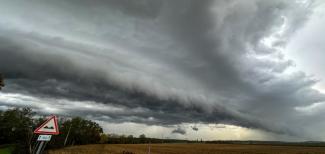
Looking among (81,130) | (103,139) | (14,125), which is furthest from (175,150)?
(103,139)

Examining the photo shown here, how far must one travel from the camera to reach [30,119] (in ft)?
261

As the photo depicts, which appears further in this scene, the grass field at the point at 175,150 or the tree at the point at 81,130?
the tree at the point at 81,130

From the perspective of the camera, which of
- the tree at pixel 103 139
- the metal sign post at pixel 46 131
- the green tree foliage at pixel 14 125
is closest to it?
the metal sign post at pixel 46 131

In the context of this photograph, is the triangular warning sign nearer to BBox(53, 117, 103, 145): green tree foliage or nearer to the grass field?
the grass field

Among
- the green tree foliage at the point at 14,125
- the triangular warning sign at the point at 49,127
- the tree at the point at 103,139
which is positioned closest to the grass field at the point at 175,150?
the green tree foliage at the point at 14,125

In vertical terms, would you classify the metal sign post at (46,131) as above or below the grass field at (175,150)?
above

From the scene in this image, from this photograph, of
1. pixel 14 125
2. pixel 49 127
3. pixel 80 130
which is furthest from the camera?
pixel 80 130

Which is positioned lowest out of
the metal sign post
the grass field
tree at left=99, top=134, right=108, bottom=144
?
the grass field

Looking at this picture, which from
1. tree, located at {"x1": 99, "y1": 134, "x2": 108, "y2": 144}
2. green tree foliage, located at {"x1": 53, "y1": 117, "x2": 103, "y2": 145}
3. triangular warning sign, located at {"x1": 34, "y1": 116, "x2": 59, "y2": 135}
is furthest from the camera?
tree, located at {"x1": 99, "y1": 134, "x2": 108, "y2": 144}

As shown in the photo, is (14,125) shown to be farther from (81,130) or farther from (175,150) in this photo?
(175,150)

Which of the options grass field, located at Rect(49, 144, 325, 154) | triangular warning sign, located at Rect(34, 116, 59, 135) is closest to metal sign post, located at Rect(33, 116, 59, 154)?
triangular warning sign, located at Rect(34, 116, 59, 135)

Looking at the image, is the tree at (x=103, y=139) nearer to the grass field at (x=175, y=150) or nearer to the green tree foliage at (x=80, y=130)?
the green tree foliage at (x=80, y=130)

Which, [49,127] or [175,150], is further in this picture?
[175,150]

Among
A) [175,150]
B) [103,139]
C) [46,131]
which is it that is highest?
[46,131]
